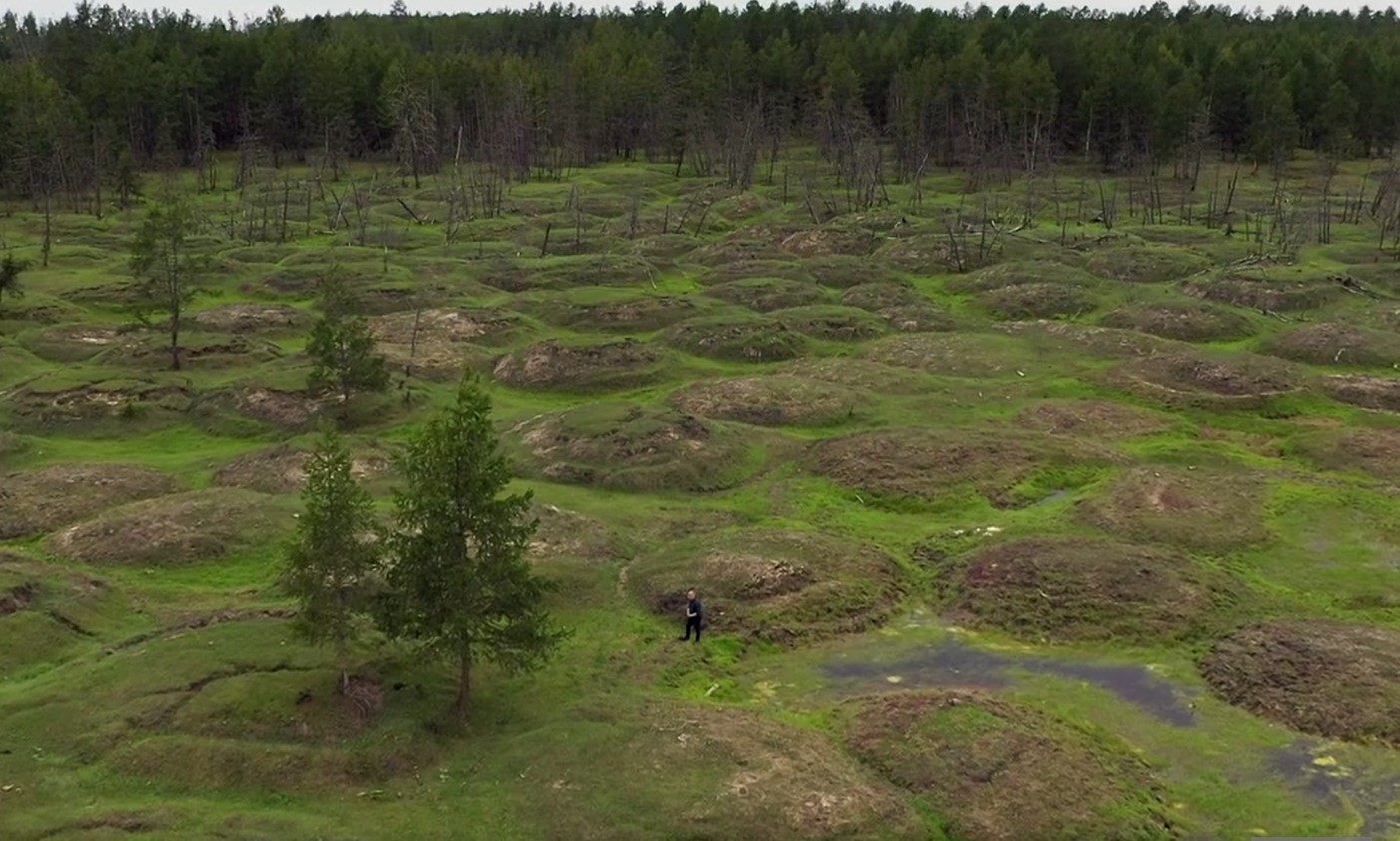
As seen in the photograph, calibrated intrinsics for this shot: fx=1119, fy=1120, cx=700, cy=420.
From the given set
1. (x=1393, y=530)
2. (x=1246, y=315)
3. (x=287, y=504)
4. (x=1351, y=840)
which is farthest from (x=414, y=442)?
(x=1246, y=315)

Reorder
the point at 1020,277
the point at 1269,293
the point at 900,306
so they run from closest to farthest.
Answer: the point at 1269,293, the point at 900,306, the point at 1020,277

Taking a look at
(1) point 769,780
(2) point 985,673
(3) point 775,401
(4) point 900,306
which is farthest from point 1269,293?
(1) point 769,780

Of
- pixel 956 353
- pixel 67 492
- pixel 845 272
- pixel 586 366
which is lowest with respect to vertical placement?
pixel 67 492

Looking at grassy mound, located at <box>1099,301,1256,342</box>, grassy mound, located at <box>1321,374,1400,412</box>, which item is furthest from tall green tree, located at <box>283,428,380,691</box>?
grassy mound, located at <box>1099,301,1256,342</box>

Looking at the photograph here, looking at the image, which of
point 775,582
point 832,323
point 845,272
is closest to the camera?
point 775,582

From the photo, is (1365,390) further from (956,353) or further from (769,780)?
(769,780)

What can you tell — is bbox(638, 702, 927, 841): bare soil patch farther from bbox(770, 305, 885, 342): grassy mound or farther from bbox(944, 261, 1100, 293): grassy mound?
bbox(944, 261, 1100, 293): grassy mound

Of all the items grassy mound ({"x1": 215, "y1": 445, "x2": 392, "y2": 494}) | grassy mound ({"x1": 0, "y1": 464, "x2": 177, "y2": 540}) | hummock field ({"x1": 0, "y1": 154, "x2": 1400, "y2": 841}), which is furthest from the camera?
grassy mound ({"x1": 215, "y1": 445, "x2": 392, "y2": 494})

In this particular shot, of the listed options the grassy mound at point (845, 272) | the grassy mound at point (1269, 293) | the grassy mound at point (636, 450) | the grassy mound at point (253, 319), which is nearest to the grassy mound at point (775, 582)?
the grassy mound at point (636, 450)
